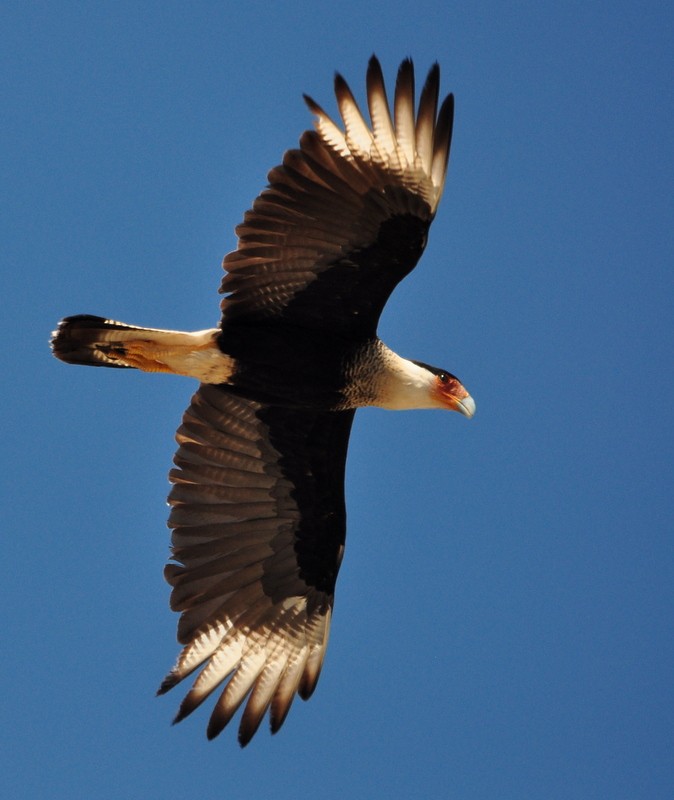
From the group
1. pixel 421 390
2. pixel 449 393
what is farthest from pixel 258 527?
pixel 449 393

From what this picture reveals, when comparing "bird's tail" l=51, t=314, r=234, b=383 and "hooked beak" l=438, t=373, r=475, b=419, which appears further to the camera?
"hooked beak" l=438, t=373, r=475, b=419

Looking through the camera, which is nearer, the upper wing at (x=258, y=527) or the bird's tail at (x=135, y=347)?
the bird's tail at (x=135, y=347)

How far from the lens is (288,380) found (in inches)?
326

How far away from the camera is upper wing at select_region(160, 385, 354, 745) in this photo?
8750mm

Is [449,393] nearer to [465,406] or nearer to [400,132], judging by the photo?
[465,406]

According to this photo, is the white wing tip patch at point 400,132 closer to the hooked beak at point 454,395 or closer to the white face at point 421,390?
the white face at point 421,390

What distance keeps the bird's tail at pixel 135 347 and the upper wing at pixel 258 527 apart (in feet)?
1.69

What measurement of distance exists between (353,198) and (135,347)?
1.65m

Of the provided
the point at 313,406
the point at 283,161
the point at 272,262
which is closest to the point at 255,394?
the point at 313,406

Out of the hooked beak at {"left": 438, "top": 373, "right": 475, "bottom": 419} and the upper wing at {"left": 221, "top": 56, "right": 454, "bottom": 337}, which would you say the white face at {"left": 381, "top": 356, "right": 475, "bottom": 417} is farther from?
the upper wing at {"left": 221, "top": 56, "right": 454, "bottom": 337}

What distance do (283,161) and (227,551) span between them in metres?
2.78

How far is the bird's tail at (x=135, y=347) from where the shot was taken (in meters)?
8.05

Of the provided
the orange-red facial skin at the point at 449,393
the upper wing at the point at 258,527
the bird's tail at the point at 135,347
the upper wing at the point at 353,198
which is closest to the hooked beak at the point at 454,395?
the orange-red facial skin at the point at 449,393

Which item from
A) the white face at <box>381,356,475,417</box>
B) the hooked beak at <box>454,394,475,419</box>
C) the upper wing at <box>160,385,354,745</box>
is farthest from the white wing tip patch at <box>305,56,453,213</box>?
the upper wing at <box>160,385,354,745</box>
